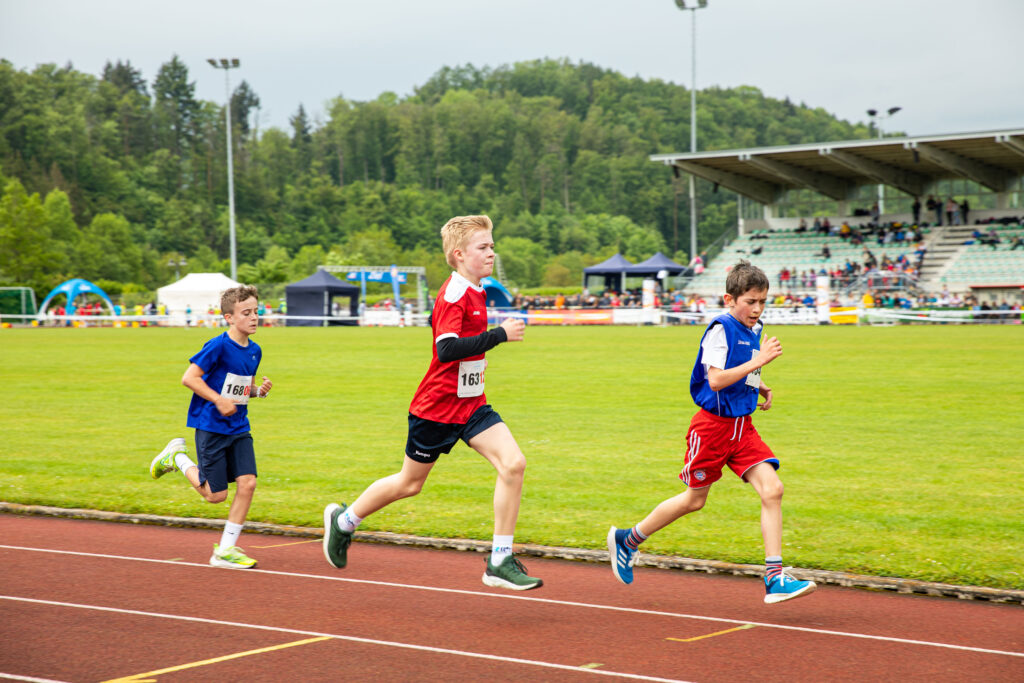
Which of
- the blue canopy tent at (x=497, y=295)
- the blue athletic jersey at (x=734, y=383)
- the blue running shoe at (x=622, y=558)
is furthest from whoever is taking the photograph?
the blue canopy tent at (x=497, y=295)

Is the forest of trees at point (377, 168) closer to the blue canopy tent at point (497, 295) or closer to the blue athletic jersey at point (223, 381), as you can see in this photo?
the blue canopy tent at point (497, 295)

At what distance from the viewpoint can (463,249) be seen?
575cm

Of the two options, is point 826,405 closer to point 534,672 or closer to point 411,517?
point 411,517

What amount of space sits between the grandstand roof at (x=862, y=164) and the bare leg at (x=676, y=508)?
50.6m

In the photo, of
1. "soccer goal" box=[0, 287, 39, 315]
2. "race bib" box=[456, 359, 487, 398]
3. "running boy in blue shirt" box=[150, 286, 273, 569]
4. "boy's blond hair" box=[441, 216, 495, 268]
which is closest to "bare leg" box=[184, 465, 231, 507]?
"running boy in blue shirt" box=[150, 286, 273, 569]

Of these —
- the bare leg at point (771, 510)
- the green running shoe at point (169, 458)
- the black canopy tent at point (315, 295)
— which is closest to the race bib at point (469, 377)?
the bare leg at point (771, 510)

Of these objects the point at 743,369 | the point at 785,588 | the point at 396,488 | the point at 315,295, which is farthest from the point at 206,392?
the point at 315,295

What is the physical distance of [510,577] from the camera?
223 inches

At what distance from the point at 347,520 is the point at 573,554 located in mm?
1608

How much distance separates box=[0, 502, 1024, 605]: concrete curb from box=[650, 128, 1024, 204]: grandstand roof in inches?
1970

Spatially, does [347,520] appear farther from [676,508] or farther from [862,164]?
[862,164]

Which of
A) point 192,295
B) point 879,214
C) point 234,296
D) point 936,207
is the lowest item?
point 234,296

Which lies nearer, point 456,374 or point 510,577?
point 510,577

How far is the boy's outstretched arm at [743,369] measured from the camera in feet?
17.4
